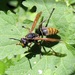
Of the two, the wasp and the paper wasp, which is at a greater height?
the wasp

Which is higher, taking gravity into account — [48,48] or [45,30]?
[45,30]

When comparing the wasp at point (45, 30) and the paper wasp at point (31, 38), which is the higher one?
the wasp at point (45, 30)

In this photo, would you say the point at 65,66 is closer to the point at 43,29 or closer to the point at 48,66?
the point at 48,66

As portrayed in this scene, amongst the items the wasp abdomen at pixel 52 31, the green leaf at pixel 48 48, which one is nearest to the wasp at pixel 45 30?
the wasp abdomen at pixel 52 31

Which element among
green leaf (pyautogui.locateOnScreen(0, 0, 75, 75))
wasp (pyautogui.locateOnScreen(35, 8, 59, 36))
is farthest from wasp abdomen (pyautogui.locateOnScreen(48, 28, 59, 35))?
green leaf (pyautogui.locateOnScreen(0, 0, 75, 75))

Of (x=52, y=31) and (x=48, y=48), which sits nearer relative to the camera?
(x=52, y=31)

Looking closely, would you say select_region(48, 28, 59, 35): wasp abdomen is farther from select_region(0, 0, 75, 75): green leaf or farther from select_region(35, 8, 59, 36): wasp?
select_region(0, 0, 75, 75): green leaf

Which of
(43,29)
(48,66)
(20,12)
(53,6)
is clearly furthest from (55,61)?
(20,12)

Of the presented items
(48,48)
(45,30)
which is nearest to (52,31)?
(45,30)

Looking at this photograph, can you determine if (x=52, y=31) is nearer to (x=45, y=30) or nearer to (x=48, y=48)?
(x=45, y=30)

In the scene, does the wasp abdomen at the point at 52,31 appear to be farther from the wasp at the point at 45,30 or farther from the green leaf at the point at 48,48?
the green leaf at the point at 48,48

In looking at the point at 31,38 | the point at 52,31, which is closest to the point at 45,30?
the point at 52,31
